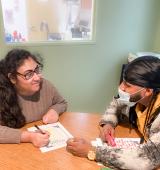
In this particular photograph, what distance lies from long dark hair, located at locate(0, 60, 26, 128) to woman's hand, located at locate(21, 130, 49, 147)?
18 centimetres

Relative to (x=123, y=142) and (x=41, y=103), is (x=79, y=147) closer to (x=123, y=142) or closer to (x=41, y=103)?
(x=123, y=142)

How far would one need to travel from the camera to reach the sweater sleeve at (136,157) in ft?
3.81

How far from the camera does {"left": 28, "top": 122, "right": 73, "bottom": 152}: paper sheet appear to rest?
1.37m

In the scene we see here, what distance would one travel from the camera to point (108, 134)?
1.46 meters

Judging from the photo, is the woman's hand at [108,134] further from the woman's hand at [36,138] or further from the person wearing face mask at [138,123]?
the woman's hand at [36,138]

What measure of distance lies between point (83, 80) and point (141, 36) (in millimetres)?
937

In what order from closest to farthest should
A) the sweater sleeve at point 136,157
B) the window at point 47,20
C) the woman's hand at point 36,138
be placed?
the sweater sleeve at point 136,157 < the woman's hand at point 36,138 < the window at point 47,20

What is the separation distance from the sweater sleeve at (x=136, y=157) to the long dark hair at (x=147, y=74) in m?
0.20

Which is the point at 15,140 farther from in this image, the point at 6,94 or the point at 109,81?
the point at 109,81

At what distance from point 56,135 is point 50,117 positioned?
0.66ft

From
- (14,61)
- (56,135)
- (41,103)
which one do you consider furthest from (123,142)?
(14,61)

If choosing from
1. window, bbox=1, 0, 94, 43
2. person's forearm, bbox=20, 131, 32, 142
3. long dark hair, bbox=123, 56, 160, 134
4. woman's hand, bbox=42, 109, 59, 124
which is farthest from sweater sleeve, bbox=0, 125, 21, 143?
window, bbox=1, 0, 94, 43

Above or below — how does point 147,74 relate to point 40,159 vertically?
above

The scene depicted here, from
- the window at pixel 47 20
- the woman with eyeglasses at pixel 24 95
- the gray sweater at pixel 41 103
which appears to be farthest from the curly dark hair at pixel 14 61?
the window at pixel 47 20
